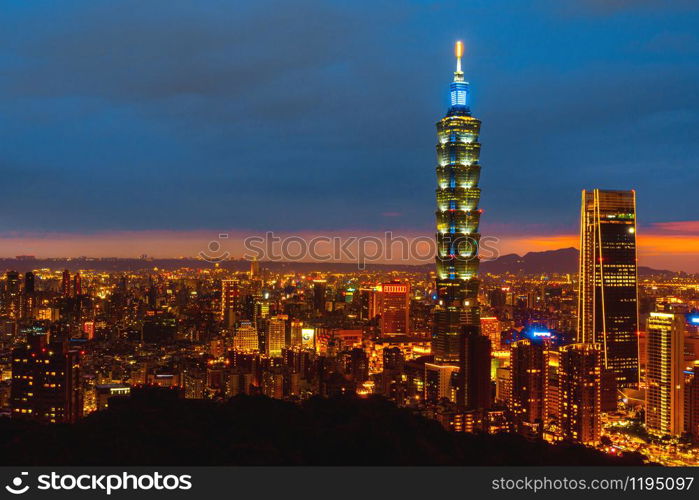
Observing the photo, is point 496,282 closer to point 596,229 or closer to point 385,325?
point 385,325

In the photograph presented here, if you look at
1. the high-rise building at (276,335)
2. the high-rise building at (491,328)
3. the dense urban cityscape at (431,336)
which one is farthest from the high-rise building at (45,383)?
the high-rise building at (491,328)

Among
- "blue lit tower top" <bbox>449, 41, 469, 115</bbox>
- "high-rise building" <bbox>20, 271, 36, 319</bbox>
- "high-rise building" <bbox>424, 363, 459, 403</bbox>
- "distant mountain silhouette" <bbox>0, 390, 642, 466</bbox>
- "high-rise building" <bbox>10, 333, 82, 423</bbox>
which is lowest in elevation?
"high-rise building" <bbox>424, 363, 459, 403</bbox>

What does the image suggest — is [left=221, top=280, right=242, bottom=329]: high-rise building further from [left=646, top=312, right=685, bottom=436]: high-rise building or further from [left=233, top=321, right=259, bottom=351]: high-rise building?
[left=646, top=312, right=685, bottom=436]: high-rise building

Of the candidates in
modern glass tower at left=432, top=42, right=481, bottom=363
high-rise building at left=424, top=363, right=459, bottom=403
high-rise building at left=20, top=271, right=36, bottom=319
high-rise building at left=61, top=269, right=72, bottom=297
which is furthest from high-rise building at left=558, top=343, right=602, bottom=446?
high-rise building at left=61, top=269, right=72, bottom=297

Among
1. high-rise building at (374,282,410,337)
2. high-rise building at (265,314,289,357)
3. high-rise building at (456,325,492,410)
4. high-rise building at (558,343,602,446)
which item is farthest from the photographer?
high-rise building at (374,282,410,337)

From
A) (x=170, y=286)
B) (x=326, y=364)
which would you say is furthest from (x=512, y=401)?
(x=170, y=286)

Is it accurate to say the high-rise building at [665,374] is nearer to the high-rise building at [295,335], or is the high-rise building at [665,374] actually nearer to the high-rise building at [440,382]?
the high-rise building at [440,382]
